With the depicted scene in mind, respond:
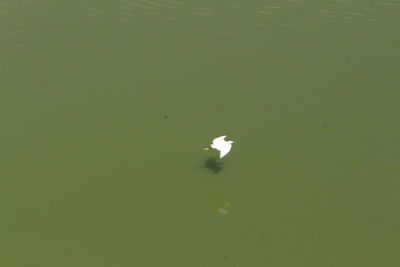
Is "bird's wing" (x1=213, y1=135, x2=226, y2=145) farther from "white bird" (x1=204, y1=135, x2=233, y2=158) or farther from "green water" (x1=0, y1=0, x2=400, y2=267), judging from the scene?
"green water" (x1=0, y1=0, x2=400, y2=267)

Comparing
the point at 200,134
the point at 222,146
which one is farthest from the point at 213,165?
the point at 200,134

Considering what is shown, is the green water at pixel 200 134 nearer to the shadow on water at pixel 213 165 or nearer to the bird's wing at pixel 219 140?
the shadow on water at pixel 213 165

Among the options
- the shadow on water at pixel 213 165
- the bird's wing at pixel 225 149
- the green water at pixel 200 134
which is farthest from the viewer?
the shadow on water at pixel 213 165

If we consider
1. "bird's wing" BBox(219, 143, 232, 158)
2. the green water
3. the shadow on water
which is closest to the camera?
the green water

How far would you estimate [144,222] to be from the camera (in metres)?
3.27

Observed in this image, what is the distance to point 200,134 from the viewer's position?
3.79 meters

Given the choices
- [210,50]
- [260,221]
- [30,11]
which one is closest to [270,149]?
[260,221]

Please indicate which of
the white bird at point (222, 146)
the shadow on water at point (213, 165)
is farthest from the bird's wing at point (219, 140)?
the shadow on water at point (213, 165)

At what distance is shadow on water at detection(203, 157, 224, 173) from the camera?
354 centimetres

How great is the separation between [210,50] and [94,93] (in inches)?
41.4

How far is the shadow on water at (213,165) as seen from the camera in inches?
139

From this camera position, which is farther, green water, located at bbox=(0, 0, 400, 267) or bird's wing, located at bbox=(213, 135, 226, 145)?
bird's wing, located at bbox=(213, 135, 226, 145)

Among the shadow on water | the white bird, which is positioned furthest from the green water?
the white bird

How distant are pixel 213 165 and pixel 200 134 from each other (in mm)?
313
